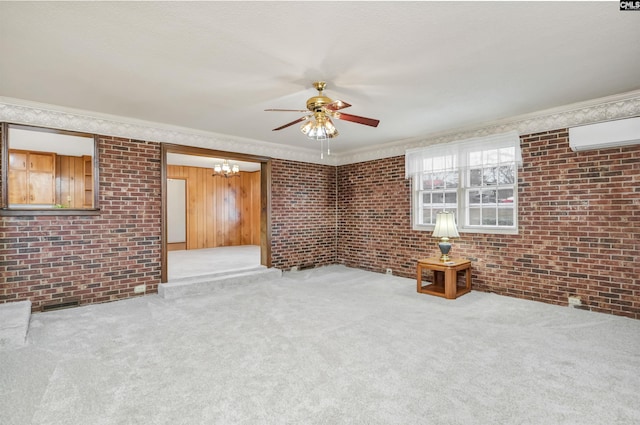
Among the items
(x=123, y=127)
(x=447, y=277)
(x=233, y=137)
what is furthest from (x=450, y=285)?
(x=123, y=127)

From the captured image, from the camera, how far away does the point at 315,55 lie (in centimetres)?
264

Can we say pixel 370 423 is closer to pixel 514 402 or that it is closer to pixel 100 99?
pixel 514 402

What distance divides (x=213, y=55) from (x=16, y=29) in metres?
1.37

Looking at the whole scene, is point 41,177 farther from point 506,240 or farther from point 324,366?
point 506,240

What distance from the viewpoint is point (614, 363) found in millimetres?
2496

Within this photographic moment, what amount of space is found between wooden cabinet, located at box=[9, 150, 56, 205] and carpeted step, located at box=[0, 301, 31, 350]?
5.13 metres

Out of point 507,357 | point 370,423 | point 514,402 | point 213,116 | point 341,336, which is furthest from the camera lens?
point 213,116

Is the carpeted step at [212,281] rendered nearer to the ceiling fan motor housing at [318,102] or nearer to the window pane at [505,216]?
the ceiling fan motor housing at [318,102]

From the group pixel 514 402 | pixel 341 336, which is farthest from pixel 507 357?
pixel 341 336

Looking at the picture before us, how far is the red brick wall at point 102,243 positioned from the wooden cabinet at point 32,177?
14.4 feet

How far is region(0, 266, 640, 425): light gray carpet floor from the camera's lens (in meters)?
1.92

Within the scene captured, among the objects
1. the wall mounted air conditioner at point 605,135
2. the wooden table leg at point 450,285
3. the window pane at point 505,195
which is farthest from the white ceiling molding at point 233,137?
the wooden table leg at point 450,285

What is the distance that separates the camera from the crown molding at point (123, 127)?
147 inches

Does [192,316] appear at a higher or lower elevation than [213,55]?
lower
